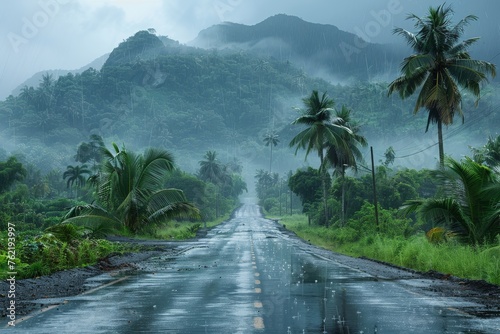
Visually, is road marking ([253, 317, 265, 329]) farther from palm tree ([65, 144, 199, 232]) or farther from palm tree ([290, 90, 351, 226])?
palm tree ([290, 90, 351, 226])

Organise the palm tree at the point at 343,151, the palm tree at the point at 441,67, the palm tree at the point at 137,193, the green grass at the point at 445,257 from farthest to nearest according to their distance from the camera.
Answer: the palm tree at the point at 343,151 → the palm tree at the point at 137,193 → the palm tree at the point at 441,67 → the green grass at the point at 445,257

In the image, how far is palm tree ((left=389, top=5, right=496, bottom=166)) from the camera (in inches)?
1419

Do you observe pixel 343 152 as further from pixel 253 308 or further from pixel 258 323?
pixel 258 323

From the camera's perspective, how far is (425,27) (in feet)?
122

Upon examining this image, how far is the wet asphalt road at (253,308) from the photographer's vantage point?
1040 centimetres

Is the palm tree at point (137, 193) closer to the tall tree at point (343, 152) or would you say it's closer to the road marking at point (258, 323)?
the tall tree at point (343, 152)

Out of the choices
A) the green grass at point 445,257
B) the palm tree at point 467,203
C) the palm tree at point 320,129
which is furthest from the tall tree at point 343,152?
the palm tree at point 467,203

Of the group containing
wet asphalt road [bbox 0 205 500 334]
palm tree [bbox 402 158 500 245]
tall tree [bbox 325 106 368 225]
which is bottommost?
wet asphalt road [bbox 0 205 500 334]

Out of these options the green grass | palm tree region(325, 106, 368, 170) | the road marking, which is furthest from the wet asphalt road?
palm tree region(325, 106, 368, 170)

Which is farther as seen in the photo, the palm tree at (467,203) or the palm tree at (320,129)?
the palm tree at (320,129)

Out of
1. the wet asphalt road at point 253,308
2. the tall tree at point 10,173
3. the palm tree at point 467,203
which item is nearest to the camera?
the wet asphalt road at point 253,308

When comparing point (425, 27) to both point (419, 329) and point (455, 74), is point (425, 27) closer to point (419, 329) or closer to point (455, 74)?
point (455, 74)

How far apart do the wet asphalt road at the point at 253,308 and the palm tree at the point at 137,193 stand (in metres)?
22.4

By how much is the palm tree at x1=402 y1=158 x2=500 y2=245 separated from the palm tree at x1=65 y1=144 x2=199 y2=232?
65.2ft
